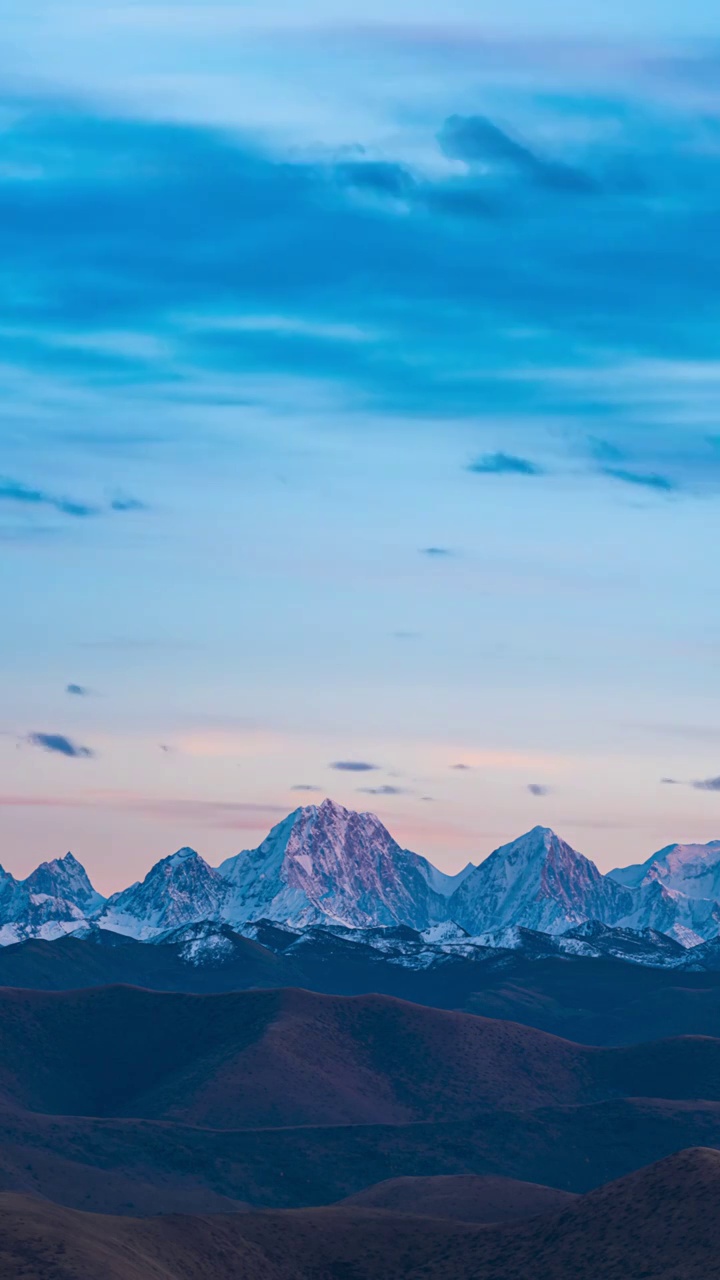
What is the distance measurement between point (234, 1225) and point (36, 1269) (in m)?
37.6

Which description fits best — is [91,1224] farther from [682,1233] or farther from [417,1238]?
[682,1233]

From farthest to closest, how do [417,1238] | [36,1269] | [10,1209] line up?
1. [417,1238]
2. [10,1209]
3. [36,1269]

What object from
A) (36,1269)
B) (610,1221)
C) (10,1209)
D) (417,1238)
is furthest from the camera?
(417,1238)

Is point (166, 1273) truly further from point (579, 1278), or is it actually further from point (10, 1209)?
point (579, 1278)

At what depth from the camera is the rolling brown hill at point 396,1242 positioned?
5615 inches

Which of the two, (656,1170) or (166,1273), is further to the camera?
(656,1170)

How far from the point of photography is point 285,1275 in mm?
163625

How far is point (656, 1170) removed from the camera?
16662 centimetres

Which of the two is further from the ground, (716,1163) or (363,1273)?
(716,1163)

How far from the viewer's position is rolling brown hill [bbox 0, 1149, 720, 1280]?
142625 millimetres

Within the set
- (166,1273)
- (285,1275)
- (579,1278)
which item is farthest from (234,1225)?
(579,1278)

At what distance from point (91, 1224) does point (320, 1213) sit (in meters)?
35.6

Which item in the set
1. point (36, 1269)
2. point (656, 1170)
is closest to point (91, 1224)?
point (36, 1269)

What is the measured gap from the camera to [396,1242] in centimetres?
17375
